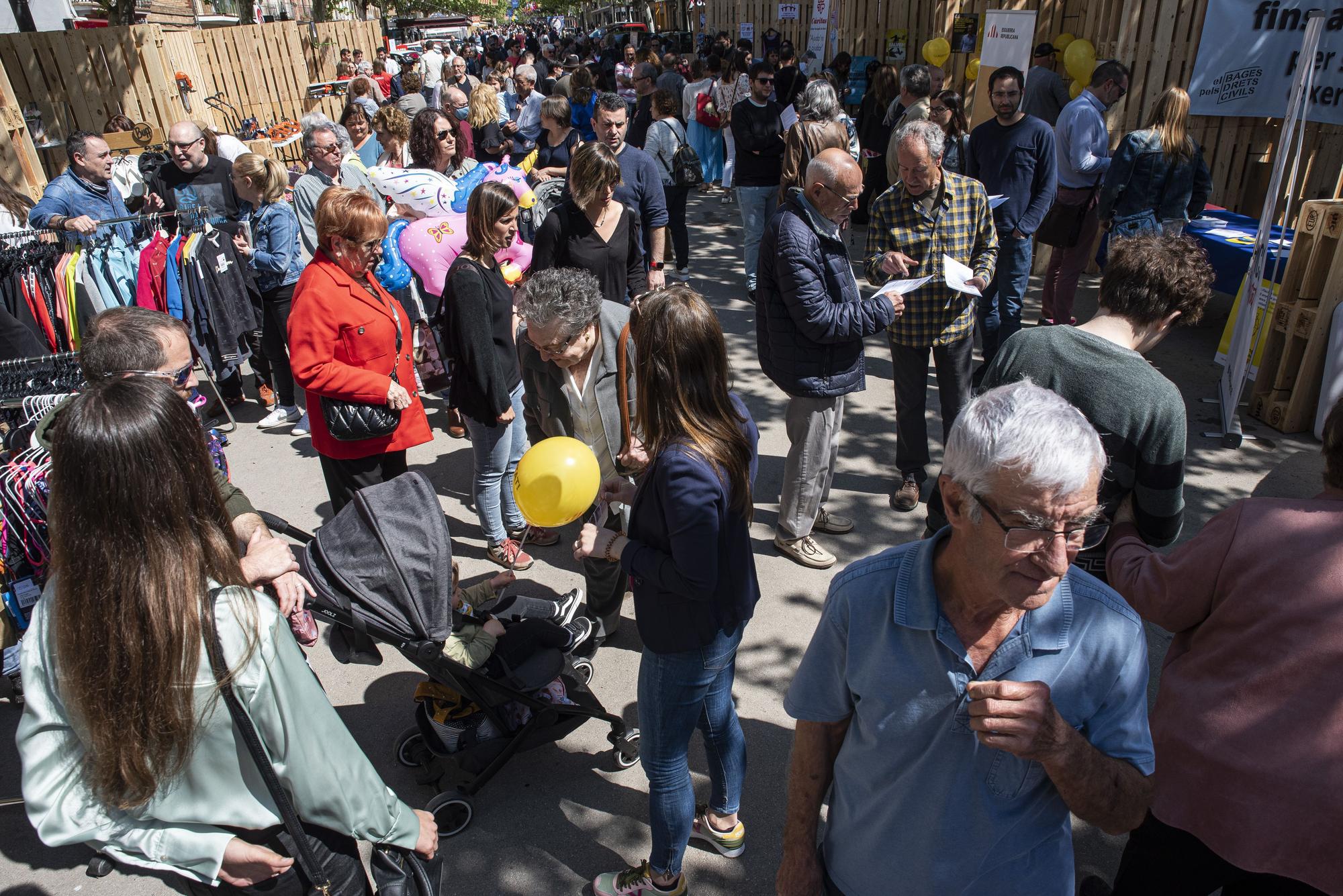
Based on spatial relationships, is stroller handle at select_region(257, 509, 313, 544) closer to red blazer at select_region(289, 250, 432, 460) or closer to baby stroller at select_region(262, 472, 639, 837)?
baby stroller at select_region(262, 472, 639, 837)

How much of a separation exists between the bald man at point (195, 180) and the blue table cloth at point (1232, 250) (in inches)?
294

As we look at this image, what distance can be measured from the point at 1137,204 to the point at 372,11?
49114mm

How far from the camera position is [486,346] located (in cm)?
375

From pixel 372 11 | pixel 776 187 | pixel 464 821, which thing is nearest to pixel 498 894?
pixel 464 821

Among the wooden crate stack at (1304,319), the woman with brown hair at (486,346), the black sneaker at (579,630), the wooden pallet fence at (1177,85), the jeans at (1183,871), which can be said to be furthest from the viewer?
the wooden pallet fence at (1177,85)

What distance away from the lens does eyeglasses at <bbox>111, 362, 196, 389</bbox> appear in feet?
8.58

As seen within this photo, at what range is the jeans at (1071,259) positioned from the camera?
20.9ft

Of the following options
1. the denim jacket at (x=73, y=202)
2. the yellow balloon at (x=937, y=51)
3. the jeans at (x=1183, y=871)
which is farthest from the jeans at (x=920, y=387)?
the yellow balloon at (x=937, y=51)

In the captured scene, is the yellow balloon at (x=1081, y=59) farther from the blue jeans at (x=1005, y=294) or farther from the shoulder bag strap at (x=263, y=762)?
the shoulder bag strap at (x=263, y=762)

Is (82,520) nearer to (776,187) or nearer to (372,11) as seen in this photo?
(776,187)

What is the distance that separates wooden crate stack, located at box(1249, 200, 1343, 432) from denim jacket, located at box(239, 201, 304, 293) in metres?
6.51

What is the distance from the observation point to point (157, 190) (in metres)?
6.41

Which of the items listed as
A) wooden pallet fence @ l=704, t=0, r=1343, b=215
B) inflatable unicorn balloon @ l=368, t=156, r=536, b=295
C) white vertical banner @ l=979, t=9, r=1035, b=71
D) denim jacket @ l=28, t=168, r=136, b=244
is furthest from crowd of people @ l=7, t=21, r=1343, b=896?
wooden pallet fence @ l=704, t=0, r=1343, b=215

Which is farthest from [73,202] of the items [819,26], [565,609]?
[819,26]
